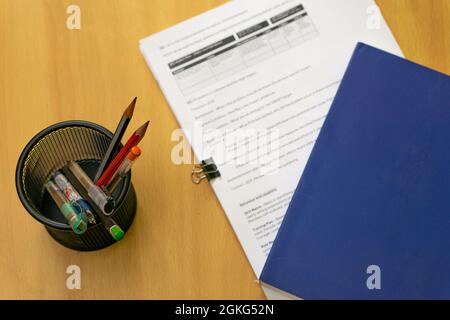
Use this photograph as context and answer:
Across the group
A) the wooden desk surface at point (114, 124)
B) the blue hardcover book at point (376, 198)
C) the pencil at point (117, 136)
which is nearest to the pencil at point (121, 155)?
the pencil at point (117, 136)

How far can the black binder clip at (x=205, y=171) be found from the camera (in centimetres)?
82

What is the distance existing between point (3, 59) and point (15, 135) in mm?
124

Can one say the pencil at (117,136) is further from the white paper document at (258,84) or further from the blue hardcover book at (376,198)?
the blue hardcover book at (376,198)

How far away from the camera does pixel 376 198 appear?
80 centimetres

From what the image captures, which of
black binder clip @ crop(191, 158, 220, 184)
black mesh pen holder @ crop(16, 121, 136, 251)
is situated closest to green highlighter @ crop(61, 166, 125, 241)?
black mesh pen holder @ crop(16, 121, 136, 251)

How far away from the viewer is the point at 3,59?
0.86 meters

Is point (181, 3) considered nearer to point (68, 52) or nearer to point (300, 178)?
point (68, 52)

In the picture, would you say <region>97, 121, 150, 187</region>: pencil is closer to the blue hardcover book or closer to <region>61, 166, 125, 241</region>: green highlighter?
<region>61, 166, 125, 241</region>: green highlighter

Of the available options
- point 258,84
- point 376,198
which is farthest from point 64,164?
point 376,198

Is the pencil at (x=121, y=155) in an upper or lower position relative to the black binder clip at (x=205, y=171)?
upper

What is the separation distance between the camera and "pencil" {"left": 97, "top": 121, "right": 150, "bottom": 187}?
0.69m

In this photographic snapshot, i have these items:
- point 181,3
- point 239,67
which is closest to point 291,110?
point 239,67

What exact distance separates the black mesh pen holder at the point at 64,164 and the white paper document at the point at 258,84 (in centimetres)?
14
